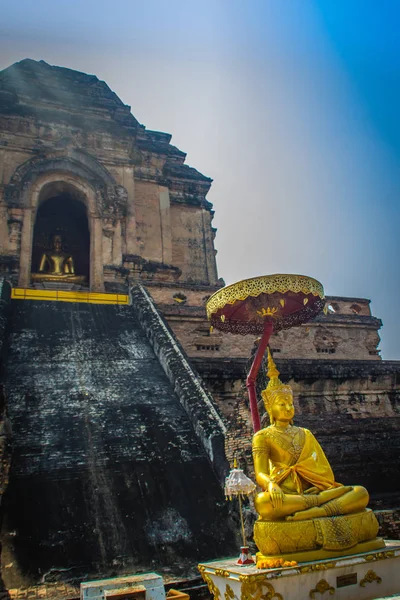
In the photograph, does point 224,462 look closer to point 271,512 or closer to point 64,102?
point 271,512

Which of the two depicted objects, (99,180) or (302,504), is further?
(99,180)

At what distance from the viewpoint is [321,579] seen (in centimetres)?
383

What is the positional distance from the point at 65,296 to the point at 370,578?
399 inches

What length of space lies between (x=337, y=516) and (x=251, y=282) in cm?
327

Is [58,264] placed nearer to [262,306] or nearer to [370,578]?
[262,306]

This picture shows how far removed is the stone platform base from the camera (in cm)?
371

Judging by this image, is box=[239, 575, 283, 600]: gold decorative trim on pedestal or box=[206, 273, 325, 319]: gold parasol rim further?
box=[206, 273, 325, 319]: gold parasol rim

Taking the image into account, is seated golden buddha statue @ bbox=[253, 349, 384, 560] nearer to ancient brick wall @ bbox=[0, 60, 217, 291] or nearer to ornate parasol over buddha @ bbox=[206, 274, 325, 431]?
ornate parasol over buddha @ bbox=[206, 274, 325, 431]

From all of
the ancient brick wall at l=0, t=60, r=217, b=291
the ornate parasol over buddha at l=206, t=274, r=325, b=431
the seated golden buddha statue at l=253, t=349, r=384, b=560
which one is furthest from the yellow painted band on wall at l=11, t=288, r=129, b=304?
the seated golden buddha statue at l=253, t=349, r=384, b=560

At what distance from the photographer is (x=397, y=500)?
759cm

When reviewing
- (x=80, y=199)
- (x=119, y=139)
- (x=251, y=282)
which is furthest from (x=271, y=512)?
(x=119, y=139)

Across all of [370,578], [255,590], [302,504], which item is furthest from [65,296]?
[370,578]

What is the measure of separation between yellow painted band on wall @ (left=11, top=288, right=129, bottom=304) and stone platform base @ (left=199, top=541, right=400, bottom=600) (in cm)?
919

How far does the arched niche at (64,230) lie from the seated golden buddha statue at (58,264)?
613 mm
